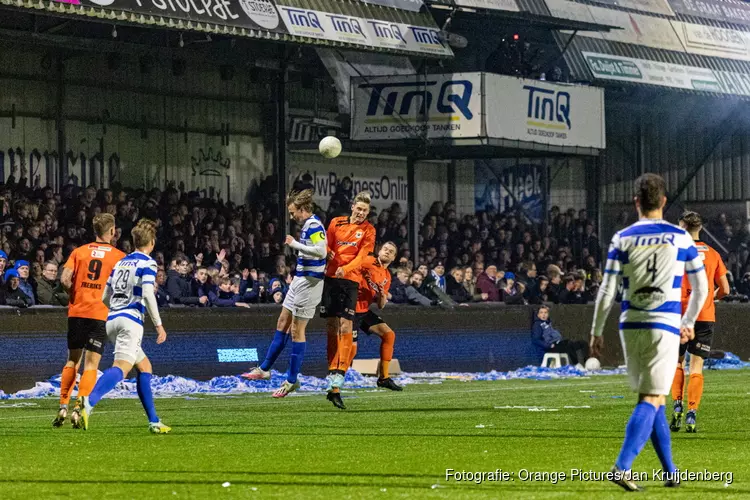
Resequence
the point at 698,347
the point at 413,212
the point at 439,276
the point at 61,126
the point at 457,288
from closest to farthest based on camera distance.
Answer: the point at 698,347 < the point at 439,276 < the point at 457,288 < the point at 61,126 < the point at 413,212

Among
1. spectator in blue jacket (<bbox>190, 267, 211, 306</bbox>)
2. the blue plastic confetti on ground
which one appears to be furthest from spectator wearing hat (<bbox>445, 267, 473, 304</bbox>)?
spectator in blue jacket (<bbox>190, 267, 211, 306</bbox>)

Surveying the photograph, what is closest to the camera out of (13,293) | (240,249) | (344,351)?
(344,351)

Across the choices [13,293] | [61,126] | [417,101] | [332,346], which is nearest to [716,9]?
[417,101]

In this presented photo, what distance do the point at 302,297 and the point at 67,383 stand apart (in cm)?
319

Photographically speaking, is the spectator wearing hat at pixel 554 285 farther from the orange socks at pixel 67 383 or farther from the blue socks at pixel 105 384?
the blue socks at pixel 105 384

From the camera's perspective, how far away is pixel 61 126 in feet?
98.6

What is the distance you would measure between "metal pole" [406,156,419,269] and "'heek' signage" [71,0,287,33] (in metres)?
7.85

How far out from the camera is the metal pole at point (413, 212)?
33.7 m

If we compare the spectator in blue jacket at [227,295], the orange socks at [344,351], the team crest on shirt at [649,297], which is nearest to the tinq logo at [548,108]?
the spectator in blue jacket at [227,295]

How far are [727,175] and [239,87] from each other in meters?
17.6

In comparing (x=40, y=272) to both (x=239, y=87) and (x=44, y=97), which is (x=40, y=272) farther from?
(x=239, y=87)

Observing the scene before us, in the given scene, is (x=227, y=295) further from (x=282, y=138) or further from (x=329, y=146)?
(x=282, y=138)

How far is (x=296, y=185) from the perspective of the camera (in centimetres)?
3309

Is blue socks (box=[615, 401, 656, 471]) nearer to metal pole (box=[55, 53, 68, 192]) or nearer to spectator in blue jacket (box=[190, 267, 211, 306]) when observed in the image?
spectator in blue jacket (box=[190, 267, 211, 306])
